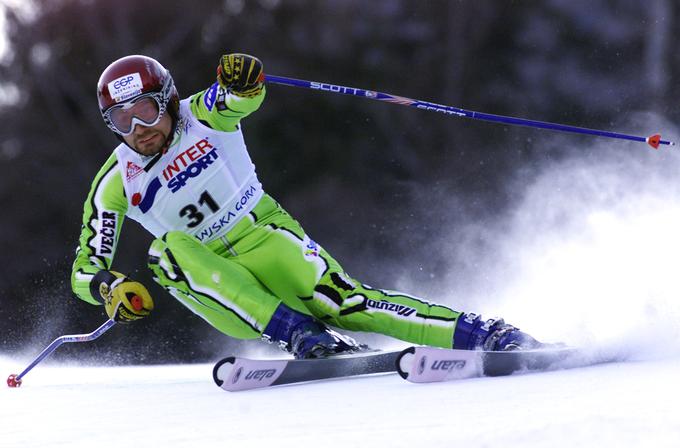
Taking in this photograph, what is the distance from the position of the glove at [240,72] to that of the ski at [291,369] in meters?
1.11

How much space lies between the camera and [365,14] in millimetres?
6020

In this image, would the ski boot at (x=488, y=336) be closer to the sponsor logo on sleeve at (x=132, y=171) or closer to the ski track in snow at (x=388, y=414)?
the ski track in snow at (x=388, y=414)

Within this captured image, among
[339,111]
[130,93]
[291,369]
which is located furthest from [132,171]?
[339,111]

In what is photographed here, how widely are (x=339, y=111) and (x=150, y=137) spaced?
276 centimetres

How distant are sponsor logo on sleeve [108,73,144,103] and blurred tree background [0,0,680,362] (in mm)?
2714

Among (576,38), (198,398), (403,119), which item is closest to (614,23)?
(576,38)

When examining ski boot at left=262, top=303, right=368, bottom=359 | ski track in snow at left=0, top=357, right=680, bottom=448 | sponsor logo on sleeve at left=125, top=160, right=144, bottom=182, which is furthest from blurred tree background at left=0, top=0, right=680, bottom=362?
ski track in snow at left=0, top=357, right=680, bottom=448

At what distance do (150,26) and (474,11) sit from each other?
238cm

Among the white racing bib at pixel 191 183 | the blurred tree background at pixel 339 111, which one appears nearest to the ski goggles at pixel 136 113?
the white racing bib at pixel 191 183

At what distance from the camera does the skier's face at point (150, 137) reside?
3477 mm

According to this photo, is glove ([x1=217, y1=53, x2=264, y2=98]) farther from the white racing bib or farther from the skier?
the white racing bib

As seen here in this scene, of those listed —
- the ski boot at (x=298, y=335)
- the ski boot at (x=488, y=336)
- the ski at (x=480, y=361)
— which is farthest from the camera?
the ski boot at (x=298, y=335)

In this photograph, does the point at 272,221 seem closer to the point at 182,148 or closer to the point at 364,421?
the point at 182,148

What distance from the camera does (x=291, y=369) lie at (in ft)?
9.74
